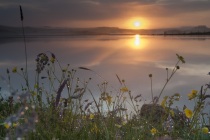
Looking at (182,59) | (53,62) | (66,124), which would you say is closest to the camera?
(66,124)

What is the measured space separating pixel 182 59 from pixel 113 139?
1130 millimetres

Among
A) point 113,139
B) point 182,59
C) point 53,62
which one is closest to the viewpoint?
point 113,139

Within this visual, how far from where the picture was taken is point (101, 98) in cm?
446

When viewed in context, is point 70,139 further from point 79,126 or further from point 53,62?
point 53,62

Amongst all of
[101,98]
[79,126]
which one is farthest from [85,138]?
[101,98]

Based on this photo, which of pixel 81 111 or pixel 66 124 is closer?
pixel 66 124

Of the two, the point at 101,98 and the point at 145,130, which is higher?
the point at 101,98

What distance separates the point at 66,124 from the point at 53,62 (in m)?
1.01

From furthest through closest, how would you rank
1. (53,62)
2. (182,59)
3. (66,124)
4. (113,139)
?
(53,62) < (182,59) < (66,124) < (113,139)

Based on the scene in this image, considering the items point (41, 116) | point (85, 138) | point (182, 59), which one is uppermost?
point (182, 59)

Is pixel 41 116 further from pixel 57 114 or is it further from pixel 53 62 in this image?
pixel 53 62

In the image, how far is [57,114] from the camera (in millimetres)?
3682

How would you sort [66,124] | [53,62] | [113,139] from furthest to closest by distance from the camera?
[53,62] → [66,124] → [113,139]

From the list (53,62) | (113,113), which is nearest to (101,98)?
(113,113)
